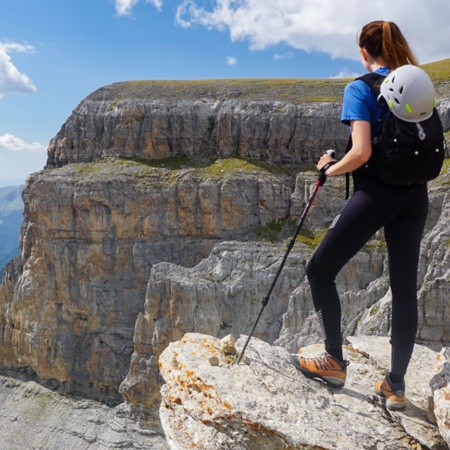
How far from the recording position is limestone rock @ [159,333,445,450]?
515 centimetres

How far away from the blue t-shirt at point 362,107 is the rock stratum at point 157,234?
30026mm

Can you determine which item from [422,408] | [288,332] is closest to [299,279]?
[288,332]

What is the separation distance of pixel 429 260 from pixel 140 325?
25066 mm

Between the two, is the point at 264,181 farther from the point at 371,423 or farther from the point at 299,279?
the point at 371,423

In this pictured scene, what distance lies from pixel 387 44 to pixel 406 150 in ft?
4.82

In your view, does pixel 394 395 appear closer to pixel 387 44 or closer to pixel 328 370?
pixel 328 370

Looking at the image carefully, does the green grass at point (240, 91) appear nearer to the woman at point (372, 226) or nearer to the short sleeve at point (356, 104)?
the woman at point (372, 226)

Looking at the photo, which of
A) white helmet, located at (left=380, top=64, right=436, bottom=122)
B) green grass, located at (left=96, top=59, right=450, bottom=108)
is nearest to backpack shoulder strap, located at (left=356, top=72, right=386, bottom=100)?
white helmet, located at (left=380, top=64, right=436, bottom=122)

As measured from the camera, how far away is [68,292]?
44469mm

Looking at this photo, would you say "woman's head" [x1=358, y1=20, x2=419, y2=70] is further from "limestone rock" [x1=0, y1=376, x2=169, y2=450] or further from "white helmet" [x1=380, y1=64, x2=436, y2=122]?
"limestone rock" [x1=0, y1=376, x2=169, y2=450]

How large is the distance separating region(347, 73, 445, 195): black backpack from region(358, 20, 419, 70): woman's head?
1.81 feet

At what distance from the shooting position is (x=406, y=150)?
487cm

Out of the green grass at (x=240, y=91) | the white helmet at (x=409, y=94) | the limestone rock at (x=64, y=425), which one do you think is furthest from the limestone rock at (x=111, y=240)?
the white helmet at (x=409, y=94)

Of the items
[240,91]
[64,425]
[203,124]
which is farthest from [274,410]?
[240,91]
